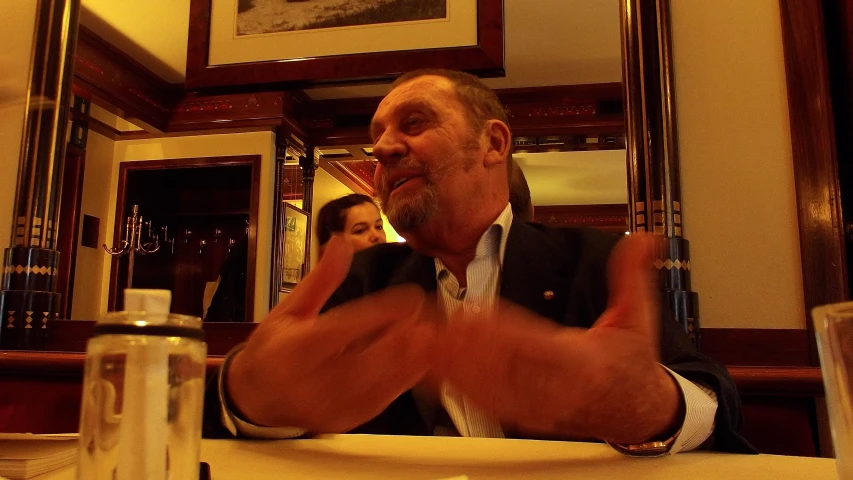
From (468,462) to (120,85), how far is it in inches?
133

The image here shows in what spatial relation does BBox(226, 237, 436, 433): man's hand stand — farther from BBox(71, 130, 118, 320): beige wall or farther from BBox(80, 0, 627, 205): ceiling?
BBox(71, 130, 118, 320): beige wall

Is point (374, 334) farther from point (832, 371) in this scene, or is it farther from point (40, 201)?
point (40, 201)

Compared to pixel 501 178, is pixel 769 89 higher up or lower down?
higher up

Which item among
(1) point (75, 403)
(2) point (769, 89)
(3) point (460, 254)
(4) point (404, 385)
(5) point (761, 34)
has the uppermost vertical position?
(5) point (761, 34)

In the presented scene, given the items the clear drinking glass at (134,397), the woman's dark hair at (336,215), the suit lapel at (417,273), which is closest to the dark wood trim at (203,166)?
the woman's dark hair at (336,215)

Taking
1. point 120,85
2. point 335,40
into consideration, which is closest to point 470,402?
point 335,40

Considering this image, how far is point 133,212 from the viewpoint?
12.0ft

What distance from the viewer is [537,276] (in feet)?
2.83

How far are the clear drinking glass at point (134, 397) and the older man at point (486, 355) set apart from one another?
19 centimetres

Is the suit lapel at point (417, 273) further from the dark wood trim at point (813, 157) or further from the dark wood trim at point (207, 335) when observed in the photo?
the dark wood trim at point (813, 157)

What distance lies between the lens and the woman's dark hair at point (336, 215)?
208 centimetres

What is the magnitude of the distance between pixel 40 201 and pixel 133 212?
2.26m

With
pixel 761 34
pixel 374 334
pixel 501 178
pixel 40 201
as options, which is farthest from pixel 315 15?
pixel 374 334

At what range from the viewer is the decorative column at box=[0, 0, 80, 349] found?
1.47 metres
